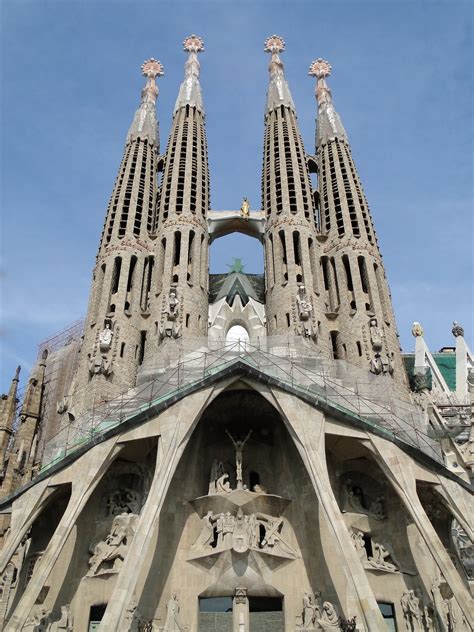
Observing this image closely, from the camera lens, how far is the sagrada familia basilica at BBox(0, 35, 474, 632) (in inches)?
655

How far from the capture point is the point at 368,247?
25.2m

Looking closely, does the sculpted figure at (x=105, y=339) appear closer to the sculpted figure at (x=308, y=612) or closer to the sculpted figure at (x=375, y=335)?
the sculpted figure at (x=375, y=335)

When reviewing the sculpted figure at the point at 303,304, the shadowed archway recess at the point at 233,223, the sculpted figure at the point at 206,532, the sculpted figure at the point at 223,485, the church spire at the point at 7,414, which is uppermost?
the shadowed archway recess at the point at 233,223

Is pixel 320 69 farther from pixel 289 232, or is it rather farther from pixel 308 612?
pixel 308 612

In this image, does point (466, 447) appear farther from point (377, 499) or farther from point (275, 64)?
point (275, 64)

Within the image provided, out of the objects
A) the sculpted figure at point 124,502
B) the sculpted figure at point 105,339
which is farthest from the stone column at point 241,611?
the sculpted figure at point 105,339

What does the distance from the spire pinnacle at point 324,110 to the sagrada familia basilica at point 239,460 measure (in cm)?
550

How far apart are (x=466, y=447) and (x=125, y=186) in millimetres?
18072

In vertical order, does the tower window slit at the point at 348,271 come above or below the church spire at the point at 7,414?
above

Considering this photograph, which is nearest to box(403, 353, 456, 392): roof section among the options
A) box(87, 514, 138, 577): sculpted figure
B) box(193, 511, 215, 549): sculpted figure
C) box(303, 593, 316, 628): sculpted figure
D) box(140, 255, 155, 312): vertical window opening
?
box(140, 255, 155, 312): vertical window opening

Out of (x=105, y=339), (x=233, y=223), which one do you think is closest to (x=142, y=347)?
(x=105, y=339)

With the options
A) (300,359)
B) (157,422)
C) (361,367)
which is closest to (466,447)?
(361,367)

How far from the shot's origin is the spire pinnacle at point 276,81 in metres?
32.0

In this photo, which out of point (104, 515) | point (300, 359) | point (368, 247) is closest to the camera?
point (104, 515)
